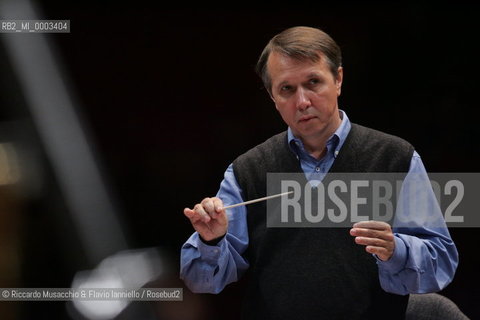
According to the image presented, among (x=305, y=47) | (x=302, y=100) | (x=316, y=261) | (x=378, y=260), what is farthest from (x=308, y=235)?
(x=305, y=47)

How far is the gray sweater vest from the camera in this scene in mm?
1234

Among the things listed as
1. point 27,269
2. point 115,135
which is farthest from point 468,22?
point 27,269

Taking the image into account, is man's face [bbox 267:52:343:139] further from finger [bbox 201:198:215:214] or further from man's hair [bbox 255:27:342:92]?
finger [bbox 201:198:215:214]

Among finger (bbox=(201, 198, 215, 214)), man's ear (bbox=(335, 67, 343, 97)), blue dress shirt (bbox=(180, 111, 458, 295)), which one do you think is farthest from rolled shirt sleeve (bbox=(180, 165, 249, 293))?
man's ear (bbox=(335, 67, 343, 97))

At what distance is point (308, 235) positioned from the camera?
1279 millimetres

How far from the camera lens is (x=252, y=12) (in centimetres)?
150

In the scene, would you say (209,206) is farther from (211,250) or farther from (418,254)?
(418,254)

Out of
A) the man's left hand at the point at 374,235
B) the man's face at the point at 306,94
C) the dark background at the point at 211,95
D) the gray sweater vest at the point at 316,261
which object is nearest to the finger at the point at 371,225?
the man's left hand at the point at 374,235

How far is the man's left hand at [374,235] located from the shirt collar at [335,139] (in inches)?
9.8

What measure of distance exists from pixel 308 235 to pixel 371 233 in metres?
0.21

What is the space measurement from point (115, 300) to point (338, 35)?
836 mm

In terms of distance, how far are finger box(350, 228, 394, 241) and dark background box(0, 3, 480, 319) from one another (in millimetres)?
379

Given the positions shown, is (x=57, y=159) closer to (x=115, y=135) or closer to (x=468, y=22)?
(x=115, y=135)

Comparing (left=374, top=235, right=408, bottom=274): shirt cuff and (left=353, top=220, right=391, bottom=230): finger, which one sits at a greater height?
(left=353, top=220, right=391, bottom=230): finger
